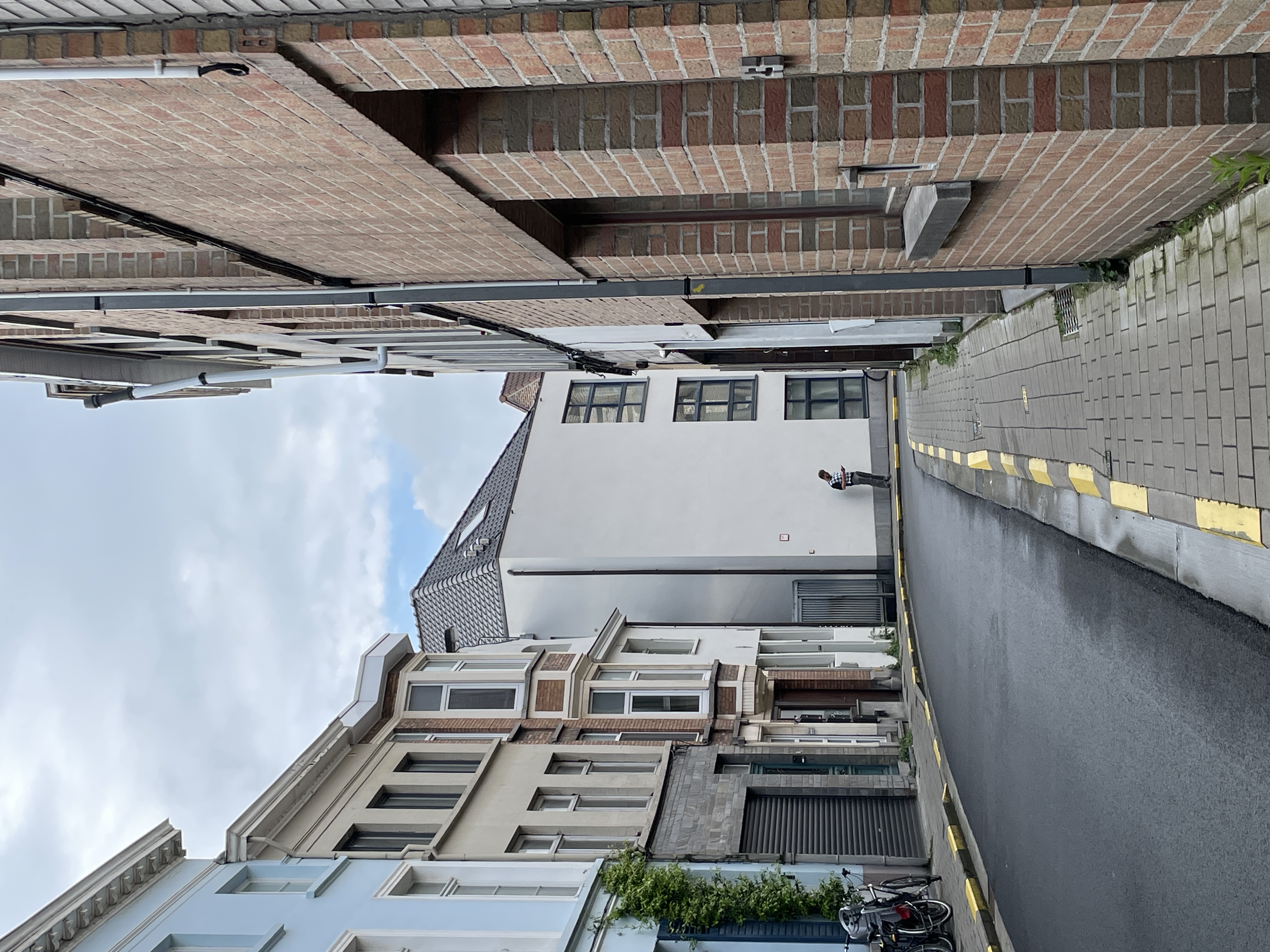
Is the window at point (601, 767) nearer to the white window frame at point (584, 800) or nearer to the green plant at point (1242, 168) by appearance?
the white window frame at point (584, 800)

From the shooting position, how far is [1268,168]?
4867 millimetres

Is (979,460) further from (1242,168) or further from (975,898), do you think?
(1242,168)

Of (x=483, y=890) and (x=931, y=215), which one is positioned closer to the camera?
(x=931, y=215)

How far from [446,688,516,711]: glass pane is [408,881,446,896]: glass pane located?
5.69 metres

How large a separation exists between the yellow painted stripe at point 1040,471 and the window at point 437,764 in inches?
596

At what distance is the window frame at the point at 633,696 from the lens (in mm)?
21984

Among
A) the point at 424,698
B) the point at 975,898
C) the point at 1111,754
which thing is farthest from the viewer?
the point at 424,698

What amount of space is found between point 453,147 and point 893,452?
21273 mm

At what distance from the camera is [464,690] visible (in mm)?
22484

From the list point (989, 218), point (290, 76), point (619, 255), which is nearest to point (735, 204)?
point (619, 255)

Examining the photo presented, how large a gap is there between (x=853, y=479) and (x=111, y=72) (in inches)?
1019

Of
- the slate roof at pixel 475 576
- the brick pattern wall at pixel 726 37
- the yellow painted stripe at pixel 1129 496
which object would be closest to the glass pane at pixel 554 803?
the slate roof at pixel 475 576

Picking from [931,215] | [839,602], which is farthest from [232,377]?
[839,602]

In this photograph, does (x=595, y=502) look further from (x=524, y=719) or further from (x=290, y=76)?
(x=290, y=76)
